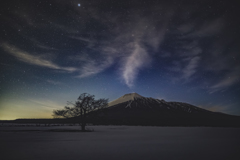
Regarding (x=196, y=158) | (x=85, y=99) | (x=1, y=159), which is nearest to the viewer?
(x=1, y=159)

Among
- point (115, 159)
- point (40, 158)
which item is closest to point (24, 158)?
point (40, 158)

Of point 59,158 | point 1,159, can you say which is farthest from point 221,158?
point 1,159

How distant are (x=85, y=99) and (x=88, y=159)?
123 ft

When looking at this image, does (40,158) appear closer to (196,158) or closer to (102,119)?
(196,158)

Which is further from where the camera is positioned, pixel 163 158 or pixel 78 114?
pixel 78 114

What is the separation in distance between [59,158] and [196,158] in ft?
34.3

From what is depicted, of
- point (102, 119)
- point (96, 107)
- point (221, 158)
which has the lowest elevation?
point (221, 158)

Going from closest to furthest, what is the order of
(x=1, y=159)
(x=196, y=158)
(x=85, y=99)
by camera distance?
(x=1, y=159)
(x=196, y=158)
(x=85, y=99)

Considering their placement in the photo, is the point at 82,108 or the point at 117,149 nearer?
the point at 117,149

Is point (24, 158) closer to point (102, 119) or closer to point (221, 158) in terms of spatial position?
point (221, 158)

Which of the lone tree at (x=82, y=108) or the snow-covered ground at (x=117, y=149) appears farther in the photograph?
the lone tree at (x=82, y=108)

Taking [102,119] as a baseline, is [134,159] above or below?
below

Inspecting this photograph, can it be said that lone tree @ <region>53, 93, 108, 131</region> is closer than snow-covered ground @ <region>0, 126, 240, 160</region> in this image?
No

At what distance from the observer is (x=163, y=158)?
1371cm
